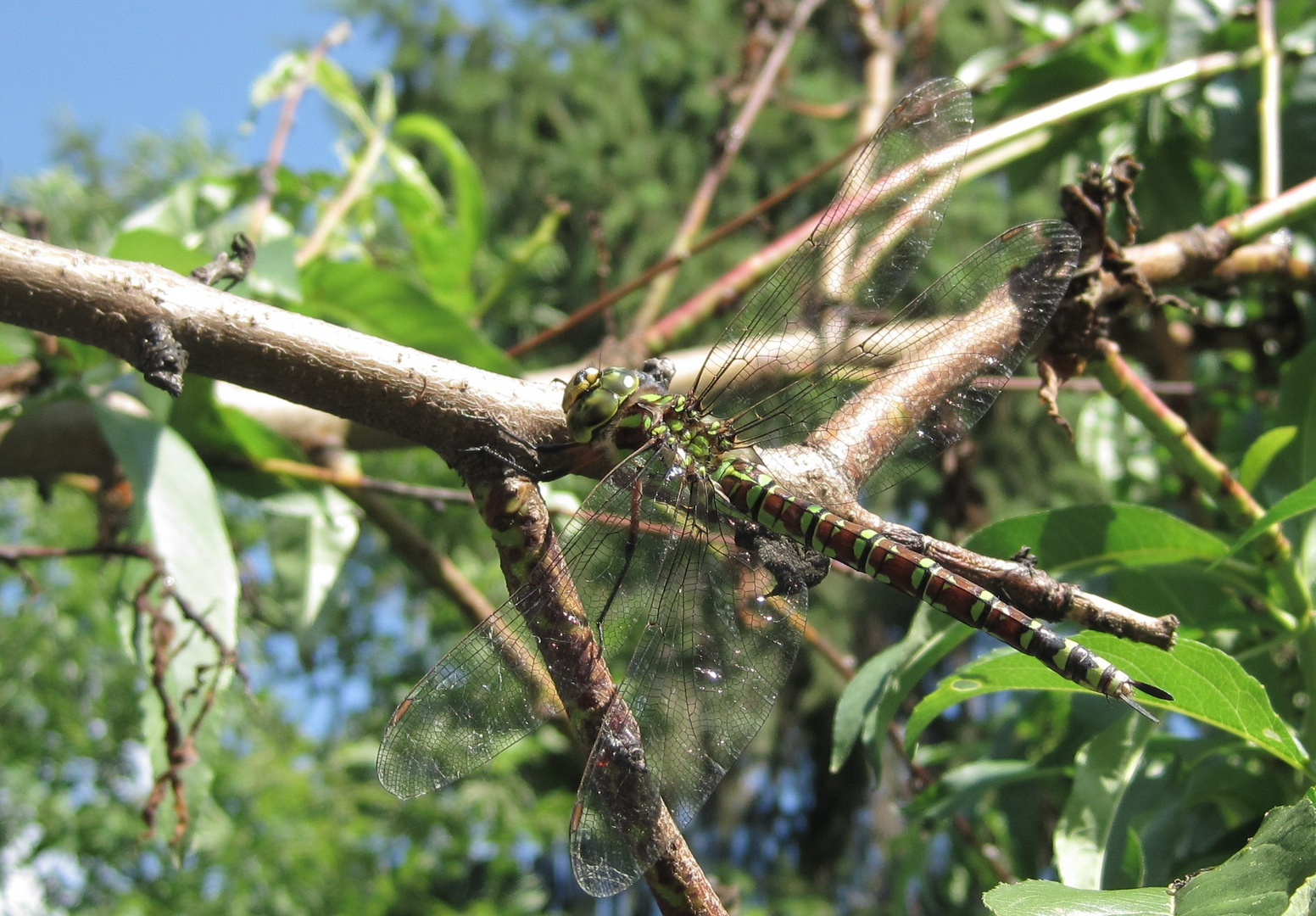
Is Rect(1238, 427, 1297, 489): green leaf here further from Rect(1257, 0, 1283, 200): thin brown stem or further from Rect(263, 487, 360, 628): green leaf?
Rect(263, 487, 360, 628): green leaf

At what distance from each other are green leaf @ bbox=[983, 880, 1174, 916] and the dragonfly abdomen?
19 centimetres

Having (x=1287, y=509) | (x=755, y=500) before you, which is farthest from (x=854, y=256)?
(x=1287, y=509)

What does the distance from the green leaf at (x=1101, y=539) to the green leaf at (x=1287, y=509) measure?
105mm

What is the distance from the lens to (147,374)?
2.92 ft

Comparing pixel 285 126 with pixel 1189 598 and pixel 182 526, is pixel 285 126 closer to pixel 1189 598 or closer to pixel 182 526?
pixel 182 526

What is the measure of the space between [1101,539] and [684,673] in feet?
1.84

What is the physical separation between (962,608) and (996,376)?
38 cm

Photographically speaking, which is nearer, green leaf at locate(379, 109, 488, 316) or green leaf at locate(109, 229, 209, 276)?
green leaf at locate(109, 229, 209, 276)

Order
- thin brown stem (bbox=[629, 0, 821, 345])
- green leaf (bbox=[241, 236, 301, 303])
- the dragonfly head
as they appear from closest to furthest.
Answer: the dragonfly head < green leaf (bbox=[241, 236, 301, 303]) < thin brown stem (bbox=[629, 0, 821, 345])

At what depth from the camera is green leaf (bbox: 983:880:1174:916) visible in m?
0.80

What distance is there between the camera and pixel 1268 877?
798mm

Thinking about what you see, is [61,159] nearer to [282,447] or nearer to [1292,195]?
[282,447]

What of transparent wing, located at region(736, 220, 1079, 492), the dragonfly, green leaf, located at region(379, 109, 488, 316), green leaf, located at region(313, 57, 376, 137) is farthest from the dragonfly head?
green leaf, located at region(313, 57, 376, 137)

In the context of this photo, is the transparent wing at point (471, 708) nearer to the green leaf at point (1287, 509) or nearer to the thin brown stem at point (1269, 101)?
the green leaf at point (1287, 509)
